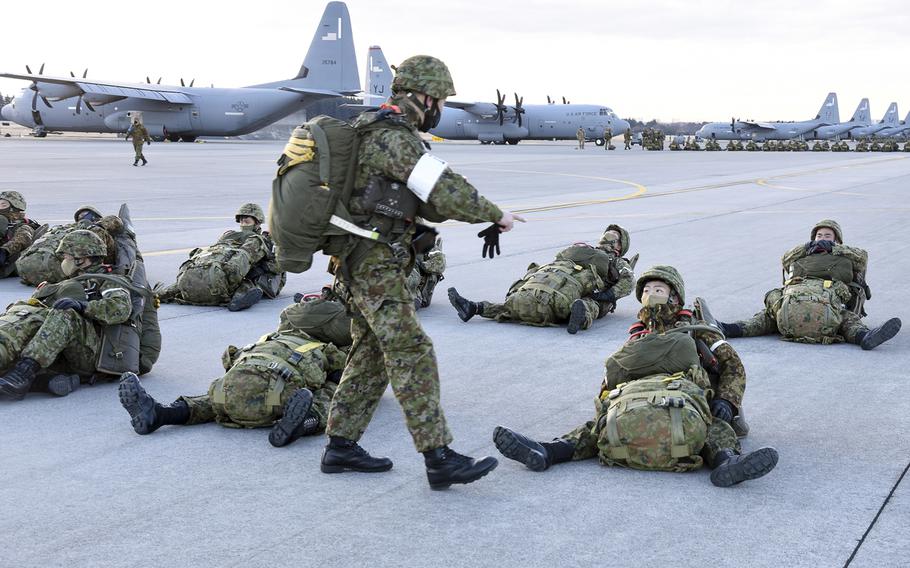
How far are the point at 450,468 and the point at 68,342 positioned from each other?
11.7 feet

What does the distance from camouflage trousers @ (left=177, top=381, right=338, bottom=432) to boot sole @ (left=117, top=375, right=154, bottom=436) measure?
356 mm

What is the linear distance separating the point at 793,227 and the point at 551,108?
5587 centimetres

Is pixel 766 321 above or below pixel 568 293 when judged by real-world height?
below

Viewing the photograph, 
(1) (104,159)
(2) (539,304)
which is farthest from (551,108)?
(2) (539,304)

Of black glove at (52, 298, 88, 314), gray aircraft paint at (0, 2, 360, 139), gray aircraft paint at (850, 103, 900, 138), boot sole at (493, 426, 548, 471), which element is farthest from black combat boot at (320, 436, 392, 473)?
gray aircraft paint at (850, 103, 900, 138)

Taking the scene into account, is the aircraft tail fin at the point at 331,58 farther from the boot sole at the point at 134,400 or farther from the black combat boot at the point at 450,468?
the black combat boot at the point at 450,468

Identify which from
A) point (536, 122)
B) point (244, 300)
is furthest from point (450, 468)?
point (536, 122)

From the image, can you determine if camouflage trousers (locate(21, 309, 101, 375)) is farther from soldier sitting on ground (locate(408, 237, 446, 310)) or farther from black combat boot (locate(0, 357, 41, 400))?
soldier sitting on ground (locate(408, 237, 446, 310))

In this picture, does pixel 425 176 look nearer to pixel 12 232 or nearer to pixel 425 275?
pixel 425 275

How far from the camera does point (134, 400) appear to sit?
6207 millimetres

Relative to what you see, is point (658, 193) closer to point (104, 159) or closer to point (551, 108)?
point (104, 159)

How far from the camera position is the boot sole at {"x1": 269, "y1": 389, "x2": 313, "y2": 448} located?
602 centimetres

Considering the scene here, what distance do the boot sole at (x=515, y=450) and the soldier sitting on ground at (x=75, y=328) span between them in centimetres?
337

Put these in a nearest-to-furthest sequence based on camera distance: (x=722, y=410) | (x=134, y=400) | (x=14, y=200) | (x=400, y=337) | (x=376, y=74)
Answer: (x=400, y=337)
(x=722, y=410)
(x=134, y=400)
(x=14, y=200)
(x=376, y=74)
